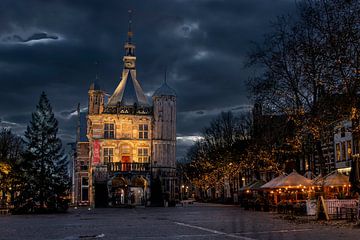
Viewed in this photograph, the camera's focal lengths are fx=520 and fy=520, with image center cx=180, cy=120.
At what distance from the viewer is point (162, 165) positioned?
71.2 meters

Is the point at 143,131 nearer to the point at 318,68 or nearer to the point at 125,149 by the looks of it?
the point at 125,149

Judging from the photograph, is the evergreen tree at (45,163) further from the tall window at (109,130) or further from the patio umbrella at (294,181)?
the patio umbrella at (294,181)

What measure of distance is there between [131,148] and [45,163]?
22473 mm

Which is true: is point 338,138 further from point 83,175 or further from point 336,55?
point 83,175

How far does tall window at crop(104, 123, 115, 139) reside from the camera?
233ft

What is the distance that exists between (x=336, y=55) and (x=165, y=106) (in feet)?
159

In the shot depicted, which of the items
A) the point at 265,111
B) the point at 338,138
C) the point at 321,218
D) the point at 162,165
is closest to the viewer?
the point at 321,218

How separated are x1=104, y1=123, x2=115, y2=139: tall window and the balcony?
13.9 ft

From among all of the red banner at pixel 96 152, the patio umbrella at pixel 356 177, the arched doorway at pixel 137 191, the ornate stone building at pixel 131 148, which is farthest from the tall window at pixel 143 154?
the patio umbrella at pixel 356 177

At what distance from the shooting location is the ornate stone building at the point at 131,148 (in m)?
69.4

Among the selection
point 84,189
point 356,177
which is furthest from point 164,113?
point 356,177

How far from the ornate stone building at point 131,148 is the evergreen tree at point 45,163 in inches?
709

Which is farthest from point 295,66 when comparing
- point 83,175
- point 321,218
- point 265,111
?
point 83,175

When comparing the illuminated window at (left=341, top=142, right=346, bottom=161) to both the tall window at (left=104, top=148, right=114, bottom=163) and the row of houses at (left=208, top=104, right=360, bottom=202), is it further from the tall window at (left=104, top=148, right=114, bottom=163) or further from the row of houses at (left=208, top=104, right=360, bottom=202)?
the tall window at (left=104, top=148, right=114, bottom=163)
